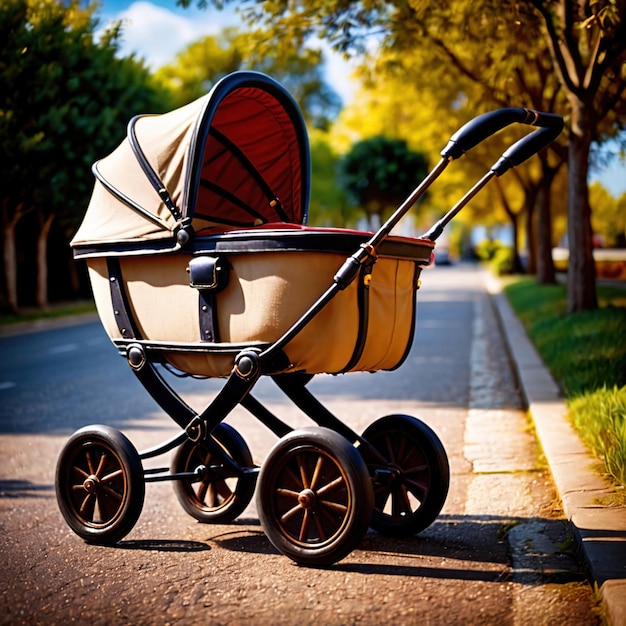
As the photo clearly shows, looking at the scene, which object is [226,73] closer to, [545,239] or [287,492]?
[545,239]

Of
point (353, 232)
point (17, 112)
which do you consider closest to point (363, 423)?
point (353, 232)

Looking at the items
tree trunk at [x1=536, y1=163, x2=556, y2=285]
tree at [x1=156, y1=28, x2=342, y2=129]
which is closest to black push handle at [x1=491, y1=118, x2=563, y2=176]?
tree trunk at [x1=536, y1=163, x2=556, y2=285]

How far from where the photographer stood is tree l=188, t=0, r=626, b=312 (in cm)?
1113

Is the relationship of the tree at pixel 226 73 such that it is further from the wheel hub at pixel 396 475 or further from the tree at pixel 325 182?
the wheel hub at pixel 396 475

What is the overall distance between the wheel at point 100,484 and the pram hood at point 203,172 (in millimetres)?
919

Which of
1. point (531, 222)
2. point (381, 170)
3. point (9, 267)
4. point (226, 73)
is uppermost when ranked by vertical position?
point (226, 73)

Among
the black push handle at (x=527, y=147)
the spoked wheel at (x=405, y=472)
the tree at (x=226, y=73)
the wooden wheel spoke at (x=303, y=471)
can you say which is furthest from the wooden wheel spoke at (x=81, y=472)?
the tree at (x=226, y=73)

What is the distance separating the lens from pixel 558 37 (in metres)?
12.2

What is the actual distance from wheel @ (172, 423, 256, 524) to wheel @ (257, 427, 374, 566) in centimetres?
74

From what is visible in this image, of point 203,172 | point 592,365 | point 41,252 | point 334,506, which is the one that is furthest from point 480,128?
point 41,252

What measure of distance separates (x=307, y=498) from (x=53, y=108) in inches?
706

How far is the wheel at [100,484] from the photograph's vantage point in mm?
4266

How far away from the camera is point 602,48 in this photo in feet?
38.3

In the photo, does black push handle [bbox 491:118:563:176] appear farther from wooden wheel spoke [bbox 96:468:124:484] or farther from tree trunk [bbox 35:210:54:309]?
tree trunk [bbox 35:210:54:309]
